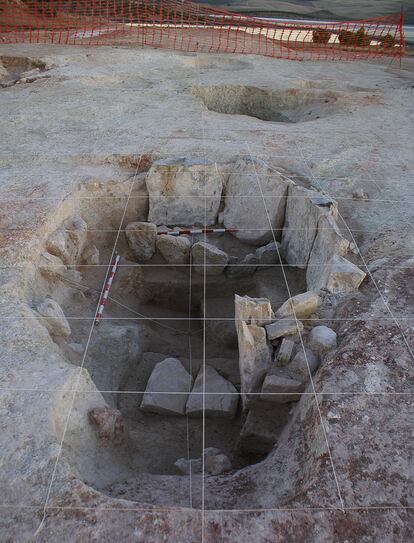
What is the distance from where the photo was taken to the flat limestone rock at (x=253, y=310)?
392 cm

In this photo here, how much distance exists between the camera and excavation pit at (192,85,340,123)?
370 inches

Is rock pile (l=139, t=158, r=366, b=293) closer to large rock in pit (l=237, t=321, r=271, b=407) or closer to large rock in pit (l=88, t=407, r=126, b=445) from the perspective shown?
large rock in pit (l=237, t=321, r=271, b=407)

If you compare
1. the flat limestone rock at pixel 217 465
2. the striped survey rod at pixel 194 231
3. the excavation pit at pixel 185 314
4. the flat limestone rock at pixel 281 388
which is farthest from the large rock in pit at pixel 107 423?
the striped survey rod at pixel 194 231

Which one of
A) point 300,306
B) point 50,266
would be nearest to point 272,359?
point 300,306

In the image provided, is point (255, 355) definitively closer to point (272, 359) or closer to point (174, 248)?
point (272, 359)

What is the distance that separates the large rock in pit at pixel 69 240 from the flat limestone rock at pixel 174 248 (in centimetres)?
103

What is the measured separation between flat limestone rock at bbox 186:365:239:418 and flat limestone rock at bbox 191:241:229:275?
1.82 metres

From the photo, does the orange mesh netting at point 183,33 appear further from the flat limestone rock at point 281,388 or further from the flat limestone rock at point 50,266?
the flat limestone rock at point 281,388

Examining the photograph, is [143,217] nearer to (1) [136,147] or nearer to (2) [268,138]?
(1) [136,147]

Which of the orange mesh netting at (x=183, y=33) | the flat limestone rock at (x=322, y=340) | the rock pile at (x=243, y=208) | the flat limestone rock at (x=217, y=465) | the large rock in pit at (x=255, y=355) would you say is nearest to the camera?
the flat limestone rock at (x=217, y=465)

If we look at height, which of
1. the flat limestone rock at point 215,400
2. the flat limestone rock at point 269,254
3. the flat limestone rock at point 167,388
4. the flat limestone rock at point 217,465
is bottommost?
the flat limestone rock at point 167,388

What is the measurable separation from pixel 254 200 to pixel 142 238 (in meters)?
1.55

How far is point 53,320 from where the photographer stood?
4.01 metres

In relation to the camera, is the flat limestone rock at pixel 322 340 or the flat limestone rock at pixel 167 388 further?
the flat limestone rock at pixel 167 388
